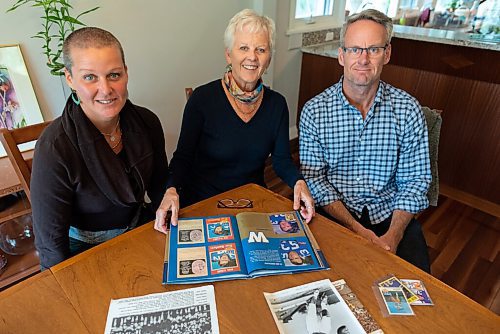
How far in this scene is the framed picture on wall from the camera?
1.65 metres

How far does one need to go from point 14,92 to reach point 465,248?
8.50ft

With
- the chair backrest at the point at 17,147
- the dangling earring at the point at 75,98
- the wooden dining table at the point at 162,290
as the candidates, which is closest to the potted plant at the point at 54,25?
the chair backrest at the point at 17,147

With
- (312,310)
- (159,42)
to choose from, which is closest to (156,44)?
(159,42)

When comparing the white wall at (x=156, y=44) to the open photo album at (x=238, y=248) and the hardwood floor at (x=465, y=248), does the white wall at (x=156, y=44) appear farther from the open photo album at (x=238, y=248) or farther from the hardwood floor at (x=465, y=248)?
the open photo album at (x=238, y=248)

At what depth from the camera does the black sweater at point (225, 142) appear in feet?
4.89

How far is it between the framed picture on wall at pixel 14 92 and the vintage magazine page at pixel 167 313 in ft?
4.31

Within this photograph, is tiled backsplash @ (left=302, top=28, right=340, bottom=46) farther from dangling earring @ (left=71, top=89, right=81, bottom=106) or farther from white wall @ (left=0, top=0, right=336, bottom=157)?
dangling earring @ (left=71, top=89, right=81, bottom=106)

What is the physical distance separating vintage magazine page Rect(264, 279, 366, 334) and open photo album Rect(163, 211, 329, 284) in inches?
2.7

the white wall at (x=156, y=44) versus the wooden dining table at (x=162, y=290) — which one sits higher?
the white wall at (x=156, y=44)

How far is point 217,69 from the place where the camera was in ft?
8.41

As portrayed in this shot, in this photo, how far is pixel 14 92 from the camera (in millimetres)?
1700

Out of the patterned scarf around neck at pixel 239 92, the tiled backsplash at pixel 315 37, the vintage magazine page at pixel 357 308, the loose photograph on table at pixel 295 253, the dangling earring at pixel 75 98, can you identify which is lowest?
the vintage magazine page at pixel 357 308

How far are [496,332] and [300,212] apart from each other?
0.58 metres

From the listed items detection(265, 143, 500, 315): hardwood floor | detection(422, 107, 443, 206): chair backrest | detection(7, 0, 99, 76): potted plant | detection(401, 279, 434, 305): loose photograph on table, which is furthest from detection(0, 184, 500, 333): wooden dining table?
detection(265, 143, 500, 315): hardwood floor
